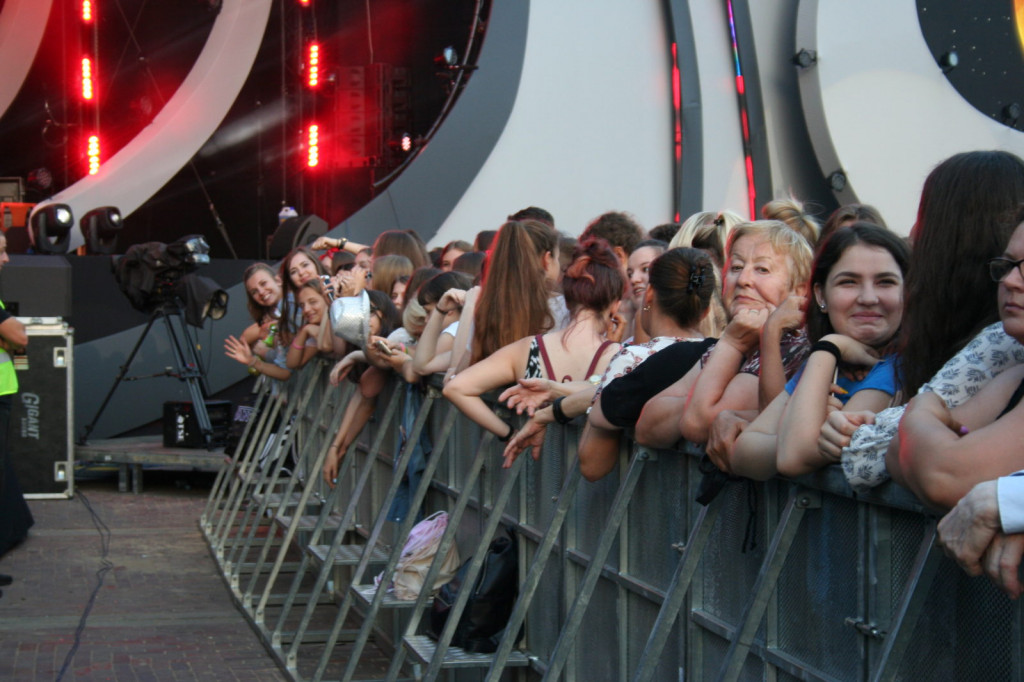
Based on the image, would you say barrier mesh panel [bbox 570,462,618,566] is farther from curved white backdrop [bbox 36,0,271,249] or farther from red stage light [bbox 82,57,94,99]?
red stage light [bbox 82,57,94,99]

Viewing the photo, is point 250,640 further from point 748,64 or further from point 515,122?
point 748,64

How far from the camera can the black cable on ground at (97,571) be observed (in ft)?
21.0

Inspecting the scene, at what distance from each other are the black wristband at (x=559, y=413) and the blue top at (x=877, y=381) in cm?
130

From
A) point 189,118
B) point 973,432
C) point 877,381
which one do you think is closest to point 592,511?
point 877,381

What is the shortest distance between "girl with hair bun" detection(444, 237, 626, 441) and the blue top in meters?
1.76

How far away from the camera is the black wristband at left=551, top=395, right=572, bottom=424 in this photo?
13.7 ft

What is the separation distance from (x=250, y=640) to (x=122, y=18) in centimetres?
1170

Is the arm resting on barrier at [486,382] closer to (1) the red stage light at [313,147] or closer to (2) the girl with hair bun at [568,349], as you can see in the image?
(2) the girl with hair bun at [568,349]

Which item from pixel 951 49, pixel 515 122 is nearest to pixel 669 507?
pixel 515 122

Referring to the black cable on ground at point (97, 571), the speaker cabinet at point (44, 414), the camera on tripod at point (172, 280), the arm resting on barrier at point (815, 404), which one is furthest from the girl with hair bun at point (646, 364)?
the camera on tripod at point (172, 280)

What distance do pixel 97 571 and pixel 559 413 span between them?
5.16 metres

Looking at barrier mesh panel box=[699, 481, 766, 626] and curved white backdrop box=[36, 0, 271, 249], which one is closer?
barrier mesh panel box=[699, 481, 766, 626]

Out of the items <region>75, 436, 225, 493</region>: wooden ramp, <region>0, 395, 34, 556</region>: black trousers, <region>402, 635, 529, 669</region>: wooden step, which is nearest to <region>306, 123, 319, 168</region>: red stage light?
<region>75, 436, 225, 493</region>: wooden ramp

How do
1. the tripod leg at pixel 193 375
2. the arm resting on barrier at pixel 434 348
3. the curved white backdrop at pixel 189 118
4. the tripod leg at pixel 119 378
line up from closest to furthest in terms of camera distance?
the arm resting on barrier at pixel 434 348 → the tripod leg at pixel 193 375 → the tripod leg at pixel 119 378 → the curved white backdrop at pixel 189 118
